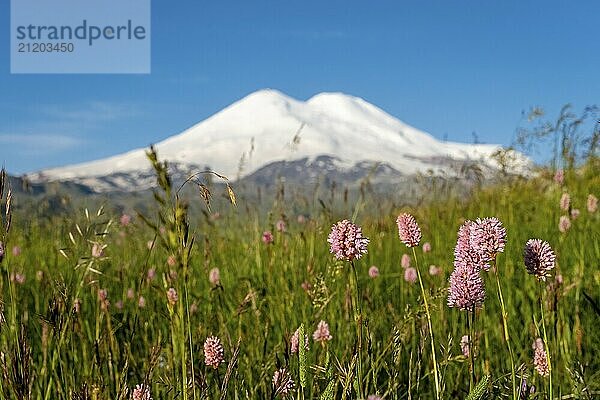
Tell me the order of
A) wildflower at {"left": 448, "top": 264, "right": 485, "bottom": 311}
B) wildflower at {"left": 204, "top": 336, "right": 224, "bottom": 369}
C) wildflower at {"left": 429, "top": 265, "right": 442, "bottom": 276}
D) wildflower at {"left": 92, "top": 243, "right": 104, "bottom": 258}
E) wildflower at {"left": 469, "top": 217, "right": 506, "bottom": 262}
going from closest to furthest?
wildflower at {"left": 469, "top": 217, "right": 506, "bottom": 262}, wildflower at {"left": 448, "top": 264, "right": 485, "bottom": 311}, wildflower at {"left": 204, "top": 336, "right": 224, "bottom": 369}, wildflower at {"left": 92, "top": 243, "right": 104, "bottom": 258}, wildflower at {"left": 429, "top": 265, "right": 442, "bottom": 276}

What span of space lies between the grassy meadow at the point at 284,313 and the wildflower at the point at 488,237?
0.11 metres

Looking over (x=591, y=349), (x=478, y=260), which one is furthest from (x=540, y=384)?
(x=478, y=260)

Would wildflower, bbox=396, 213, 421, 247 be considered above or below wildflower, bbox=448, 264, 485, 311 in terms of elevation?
above

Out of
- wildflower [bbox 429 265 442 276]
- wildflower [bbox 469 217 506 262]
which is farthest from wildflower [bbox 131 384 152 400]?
wildflower [bbox 429 265 442 276]

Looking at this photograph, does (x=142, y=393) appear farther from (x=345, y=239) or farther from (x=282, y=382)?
(x=345, y=239)

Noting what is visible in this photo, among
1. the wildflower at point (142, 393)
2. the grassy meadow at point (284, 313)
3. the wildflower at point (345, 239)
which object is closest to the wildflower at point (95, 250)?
the grassy meadow at point (284, 313)

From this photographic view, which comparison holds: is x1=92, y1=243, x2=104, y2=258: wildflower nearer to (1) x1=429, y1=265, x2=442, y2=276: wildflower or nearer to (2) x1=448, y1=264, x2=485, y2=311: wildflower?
(2) x1=448, y1=264, x2=485, y2=311: wildflower

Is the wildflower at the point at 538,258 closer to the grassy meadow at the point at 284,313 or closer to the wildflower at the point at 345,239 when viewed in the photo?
the grassy meadow at the point at 284,313

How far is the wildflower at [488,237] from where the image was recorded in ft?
4.36

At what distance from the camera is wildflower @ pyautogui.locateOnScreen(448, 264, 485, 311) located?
146 cm

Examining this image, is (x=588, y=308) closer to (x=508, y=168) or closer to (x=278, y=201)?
(x=278, y=201)

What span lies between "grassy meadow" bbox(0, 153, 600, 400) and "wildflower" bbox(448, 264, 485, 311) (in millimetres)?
39

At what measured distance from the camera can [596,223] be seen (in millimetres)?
4430

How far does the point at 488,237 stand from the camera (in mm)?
1340
